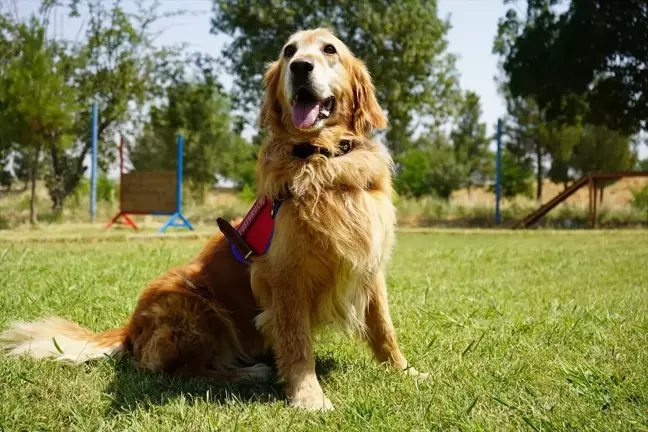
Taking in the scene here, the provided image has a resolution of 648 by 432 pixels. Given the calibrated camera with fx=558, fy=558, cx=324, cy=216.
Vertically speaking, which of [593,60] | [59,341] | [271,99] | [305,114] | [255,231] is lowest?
[59,341]

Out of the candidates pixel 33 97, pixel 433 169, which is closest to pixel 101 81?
pixel 33 97

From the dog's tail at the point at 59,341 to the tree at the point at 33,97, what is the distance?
13.2 m

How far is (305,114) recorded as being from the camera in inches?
118

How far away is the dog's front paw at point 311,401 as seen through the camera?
8.02 feet

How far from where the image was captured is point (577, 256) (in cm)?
831

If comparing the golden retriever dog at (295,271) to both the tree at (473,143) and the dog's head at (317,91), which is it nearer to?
the dog's head at (317,91)

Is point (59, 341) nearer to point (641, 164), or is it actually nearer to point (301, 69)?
point (301, 69)

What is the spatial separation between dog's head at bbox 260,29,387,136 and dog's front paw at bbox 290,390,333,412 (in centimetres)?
134

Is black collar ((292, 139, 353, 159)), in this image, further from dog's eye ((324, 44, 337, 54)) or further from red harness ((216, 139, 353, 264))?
dog's eye ((324, 44, 337, 54))

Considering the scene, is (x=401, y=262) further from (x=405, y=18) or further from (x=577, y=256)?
(x=405, y=18)

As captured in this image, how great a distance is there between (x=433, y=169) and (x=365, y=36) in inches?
832

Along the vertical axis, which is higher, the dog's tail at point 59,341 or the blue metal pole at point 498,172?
the blue metal pole at point 498,172

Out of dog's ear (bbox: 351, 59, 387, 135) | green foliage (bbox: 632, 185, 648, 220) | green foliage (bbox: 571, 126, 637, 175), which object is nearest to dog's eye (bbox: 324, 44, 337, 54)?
dog's ear (bbox: 351, 59, 387, 135)

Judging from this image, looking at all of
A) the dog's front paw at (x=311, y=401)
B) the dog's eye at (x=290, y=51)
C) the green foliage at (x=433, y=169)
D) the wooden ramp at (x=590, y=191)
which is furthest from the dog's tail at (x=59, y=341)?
the green foliage at (x=433, y=169)
